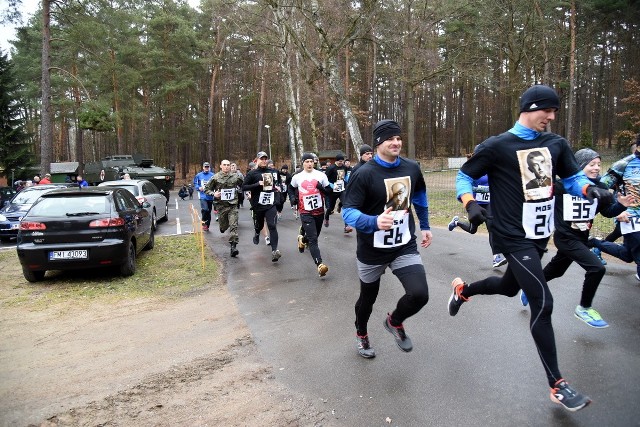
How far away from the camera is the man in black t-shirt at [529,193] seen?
323cm

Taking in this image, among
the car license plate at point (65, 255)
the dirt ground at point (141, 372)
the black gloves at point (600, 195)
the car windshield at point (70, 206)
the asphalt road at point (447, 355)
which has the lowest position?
the dirt ground at point (141, 372)

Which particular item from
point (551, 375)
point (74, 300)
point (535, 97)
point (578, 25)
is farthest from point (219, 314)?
point (578, 25)

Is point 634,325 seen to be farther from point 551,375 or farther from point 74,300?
point 74,300

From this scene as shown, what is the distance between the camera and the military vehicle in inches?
1019

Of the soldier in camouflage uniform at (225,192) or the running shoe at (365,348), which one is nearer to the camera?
the running shoe at (365,348)

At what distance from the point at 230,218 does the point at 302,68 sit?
18.8 meters

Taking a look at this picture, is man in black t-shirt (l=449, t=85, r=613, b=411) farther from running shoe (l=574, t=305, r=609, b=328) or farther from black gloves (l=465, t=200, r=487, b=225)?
running shoe (l=574, t=305, r=609, b=328)

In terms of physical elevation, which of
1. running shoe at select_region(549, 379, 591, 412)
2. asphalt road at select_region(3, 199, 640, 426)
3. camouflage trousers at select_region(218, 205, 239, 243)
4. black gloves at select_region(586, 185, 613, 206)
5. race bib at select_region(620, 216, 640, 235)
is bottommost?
asphalt road at select_region(3, 199, 640, 426)

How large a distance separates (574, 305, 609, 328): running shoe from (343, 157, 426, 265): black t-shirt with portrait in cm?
206

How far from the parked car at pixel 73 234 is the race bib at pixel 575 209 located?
6.65 metres

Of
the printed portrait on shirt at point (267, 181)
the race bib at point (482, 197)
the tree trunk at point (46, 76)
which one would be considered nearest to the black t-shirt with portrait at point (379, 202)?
the race bib at point (482, 197)

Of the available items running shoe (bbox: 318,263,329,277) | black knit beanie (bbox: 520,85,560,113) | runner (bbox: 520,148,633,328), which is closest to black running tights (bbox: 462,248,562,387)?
black knit beanie (bbox: 520,85,560,113)

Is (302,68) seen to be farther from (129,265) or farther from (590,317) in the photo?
(590,317)

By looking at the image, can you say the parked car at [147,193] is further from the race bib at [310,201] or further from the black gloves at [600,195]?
the black gloves at [600,195]
